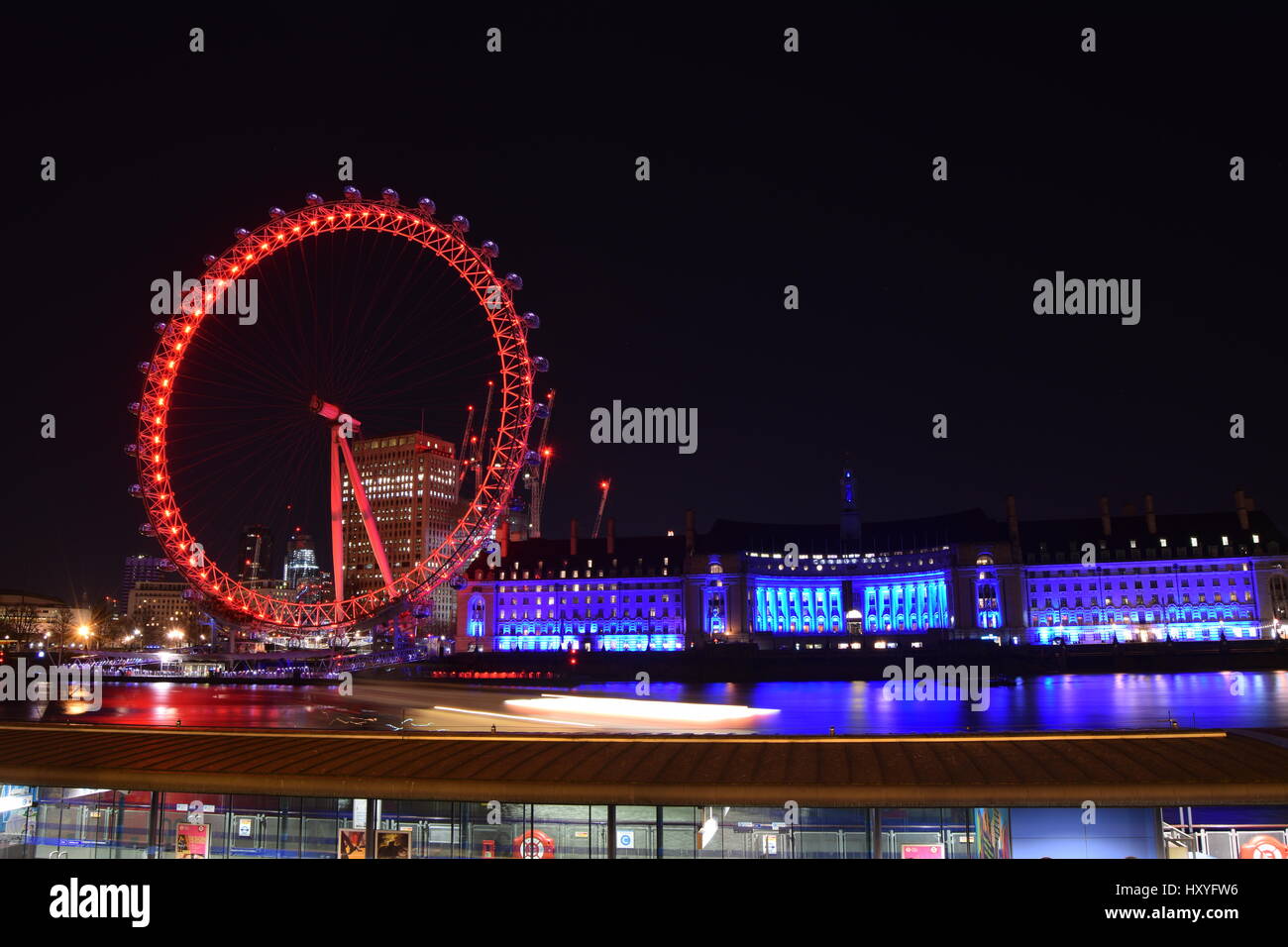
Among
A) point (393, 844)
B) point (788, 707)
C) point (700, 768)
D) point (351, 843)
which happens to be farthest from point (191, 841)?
point (788, 707)

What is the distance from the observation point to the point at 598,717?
156ft

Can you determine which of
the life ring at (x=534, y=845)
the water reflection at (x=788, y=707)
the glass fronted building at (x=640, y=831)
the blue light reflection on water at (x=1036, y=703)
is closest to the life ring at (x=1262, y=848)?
the glass fronted building at (x=640, y=831)

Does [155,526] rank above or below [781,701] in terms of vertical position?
above

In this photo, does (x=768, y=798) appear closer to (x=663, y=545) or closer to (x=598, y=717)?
(x=598, y=717)

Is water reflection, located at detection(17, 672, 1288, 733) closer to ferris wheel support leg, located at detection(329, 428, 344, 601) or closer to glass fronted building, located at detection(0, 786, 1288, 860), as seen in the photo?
ferris wheel support leg, located at detection(329, 428, 344, 601)

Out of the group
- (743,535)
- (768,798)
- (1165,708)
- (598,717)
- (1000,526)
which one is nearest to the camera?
(768,798)

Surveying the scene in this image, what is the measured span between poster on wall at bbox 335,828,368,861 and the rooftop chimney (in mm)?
139062

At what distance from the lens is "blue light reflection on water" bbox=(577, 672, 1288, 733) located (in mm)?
53062

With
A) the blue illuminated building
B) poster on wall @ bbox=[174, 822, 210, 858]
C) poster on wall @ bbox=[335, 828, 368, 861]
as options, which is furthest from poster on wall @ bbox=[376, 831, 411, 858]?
the blue illuminated building

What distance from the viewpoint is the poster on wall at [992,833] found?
49.2 feet

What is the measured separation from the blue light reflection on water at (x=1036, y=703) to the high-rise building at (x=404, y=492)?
49.4 metres

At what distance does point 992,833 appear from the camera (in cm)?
1519
